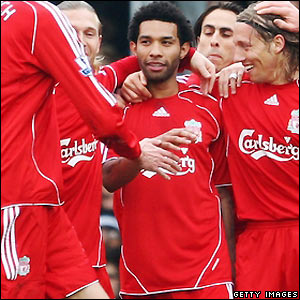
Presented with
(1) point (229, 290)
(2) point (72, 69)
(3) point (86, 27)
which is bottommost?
(1) point (229, 290)

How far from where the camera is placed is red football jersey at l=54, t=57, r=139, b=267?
19.5ft

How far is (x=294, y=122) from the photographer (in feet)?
19.5

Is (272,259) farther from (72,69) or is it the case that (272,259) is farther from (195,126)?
(72,69)

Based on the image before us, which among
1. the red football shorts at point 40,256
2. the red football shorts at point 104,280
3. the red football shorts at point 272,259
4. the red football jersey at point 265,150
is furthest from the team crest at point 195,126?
the red football shorts at point 40,256

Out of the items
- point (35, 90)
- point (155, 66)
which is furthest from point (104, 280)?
point (35, 90)

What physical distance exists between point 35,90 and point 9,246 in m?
0.81

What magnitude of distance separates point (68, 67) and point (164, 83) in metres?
1.60

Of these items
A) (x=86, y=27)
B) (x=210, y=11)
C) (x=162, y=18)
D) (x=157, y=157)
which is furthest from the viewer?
(x=210, y=11)

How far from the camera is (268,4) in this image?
20.0 feet

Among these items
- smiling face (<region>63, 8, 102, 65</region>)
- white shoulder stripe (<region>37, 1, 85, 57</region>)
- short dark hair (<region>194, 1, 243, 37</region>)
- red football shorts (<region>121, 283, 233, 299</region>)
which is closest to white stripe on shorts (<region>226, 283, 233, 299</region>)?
red football shorts (<region>121, 283, 233, 299</region>)

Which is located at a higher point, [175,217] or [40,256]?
[40,256]

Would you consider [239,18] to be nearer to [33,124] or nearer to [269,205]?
[269,205]

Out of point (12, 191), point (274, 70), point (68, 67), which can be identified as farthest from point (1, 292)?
point (274, 70)

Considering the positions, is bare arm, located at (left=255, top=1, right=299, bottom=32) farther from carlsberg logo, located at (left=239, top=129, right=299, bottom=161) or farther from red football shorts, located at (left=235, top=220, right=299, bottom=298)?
red football shorts, located at (left=235, top=220, right=299, bottom=298)
